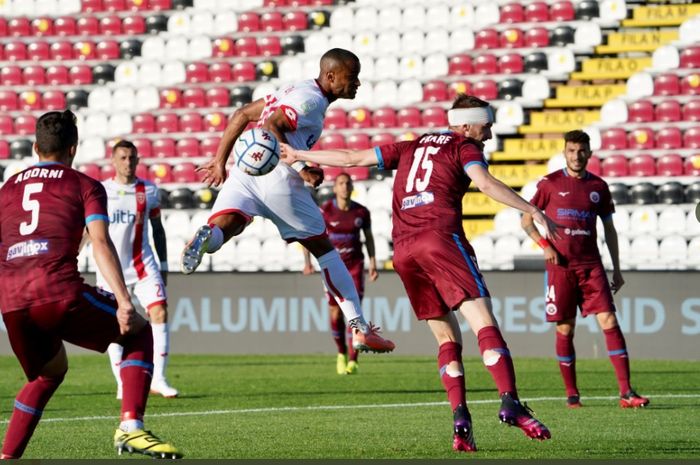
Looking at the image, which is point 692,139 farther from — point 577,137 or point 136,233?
point 136,233

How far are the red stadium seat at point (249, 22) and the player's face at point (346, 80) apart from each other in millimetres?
18677

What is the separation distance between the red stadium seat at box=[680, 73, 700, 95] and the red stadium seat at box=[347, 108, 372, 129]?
558 cm

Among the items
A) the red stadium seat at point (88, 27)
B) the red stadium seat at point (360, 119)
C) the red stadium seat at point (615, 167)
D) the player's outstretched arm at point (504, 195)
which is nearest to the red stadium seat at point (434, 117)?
the red stadium seat at point (360, 119)

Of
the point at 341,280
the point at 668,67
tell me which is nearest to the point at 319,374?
the point at 341,280

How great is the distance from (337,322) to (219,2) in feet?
41.6

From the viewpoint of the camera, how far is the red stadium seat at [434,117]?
79.7 feet

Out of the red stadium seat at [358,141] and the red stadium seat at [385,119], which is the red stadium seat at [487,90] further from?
the red stadium seat at [358,141]

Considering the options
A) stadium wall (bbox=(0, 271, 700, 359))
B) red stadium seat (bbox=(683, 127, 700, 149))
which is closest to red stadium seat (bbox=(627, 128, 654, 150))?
red stadium seat (bbox=(683, 127, 700, 149))

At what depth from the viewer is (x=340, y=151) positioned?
8.66 meters

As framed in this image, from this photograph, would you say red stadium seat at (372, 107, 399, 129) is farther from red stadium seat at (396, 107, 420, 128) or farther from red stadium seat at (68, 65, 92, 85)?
red stadium seat at (68, 65, 92, 85)

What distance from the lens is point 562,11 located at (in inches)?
1020

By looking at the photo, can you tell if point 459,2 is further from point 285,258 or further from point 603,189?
point 603,189

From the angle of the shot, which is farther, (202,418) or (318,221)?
(202,418)

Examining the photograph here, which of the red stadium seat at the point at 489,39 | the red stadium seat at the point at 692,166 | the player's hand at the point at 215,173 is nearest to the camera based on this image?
the player's hand at the point at 215,173
